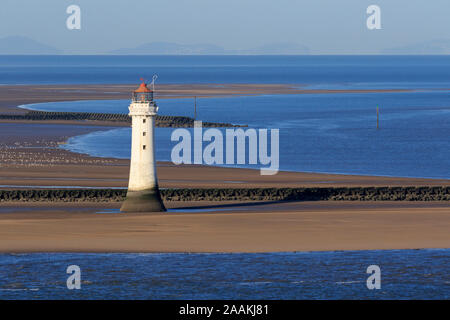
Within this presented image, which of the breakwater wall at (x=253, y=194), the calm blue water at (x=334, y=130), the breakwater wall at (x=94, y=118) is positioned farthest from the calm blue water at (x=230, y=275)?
the breakwater wall at (x=94, y=118)

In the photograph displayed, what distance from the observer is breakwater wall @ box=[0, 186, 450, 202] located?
4750 cm

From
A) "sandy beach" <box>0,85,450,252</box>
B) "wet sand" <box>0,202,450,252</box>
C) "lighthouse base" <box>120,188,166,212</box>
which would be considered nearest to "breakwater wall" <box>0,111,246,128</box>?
"sandy beach" <box>0,85,450,252</box>

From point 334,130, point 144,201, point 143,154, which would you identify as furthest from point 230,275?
point 334,130

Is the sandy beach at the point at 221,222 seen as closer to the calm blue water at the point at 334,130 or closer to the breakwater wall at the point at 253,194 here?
the breakwater wall at the point at 253,194

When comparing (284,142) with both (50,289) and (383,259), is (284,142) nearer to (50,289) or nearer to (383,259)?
(383,259)

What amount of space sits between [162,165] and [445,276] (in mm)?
35382

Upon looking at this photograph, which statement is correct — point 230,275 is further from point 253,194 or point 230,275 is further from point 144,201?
point 253,194

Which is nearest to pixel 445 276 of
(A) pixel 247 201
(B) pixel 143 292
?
(B) pixel 143 292

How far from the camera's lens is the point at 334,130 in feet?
333

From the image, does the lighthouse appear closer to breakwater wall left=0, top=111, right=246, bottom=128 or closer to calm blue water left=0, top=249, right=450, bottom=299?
calm blue water left=0, top=249, right=450, bottom=299

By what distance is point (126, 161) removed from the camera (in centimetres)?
6700

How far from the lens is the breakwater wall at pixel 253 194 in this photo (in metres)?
47.5

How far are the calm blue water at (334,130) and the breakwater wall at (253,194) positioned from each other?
516 inches

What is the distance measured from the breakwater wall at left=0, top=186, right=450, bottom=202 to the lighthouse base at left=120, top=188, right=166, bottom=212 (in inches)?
223
